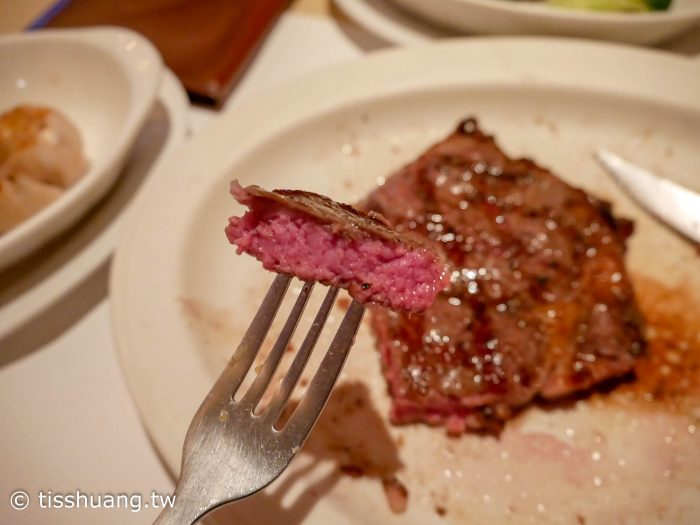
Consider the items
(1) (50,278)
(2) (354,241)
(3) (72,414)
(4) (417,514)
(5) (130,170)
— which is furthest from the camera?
(5) (130,170)

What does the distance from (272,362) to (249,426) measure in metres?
0.15

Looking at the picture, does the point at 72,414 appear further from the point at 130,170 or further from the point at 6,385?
the point at 130,170

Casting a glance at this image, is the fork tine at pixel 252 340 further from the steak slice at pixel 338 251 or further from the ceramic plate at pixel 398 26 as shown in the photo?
the ceramic plate at pixel 398 26

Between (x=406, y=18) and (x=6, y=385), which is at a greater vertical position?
(x=406, y=18)

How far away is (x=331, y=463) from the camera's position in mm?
1636

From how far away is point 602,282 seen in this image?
6.02ft

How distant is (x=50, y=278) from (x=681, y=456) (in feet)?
6.78

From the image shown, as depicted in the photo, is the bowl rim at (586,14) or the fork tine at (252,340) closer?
the fork tine at (252,340)

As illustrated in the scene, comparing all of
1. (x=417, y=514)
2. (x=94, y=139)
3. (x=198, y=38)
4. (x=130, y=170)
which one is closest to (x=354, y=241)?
(x=417, y=514)

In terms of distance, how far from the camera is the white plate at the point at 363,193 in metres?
1.58

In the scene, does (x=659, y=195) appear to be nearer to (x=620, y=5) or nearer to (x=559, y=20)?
(x=559, y=20)

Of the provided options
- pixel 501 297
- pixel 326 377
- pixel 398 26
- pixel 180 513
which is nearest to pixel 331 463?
pixel 326 377

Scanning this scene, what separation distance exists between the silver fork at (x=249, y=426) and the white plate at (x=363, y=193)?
24cm

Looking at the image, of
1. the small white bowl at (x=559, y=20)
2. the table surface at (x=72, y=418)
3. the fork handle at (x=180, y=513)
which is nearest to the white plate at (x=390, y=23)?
the small white bowl at (x=559, y=20)
